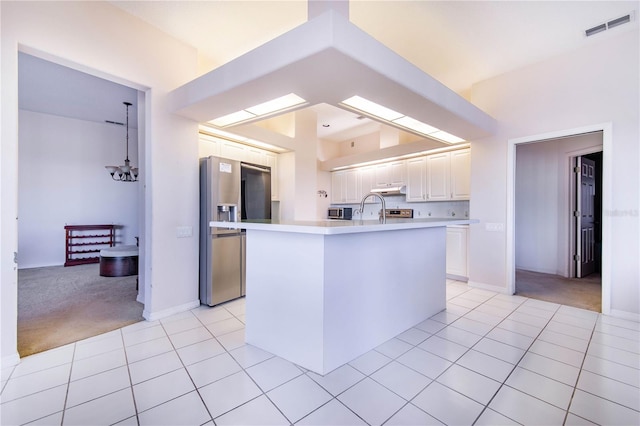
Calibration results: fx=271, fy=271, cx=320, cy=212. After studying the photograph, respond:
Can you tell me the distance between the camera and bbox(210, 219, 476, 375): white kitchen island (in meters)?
1.93

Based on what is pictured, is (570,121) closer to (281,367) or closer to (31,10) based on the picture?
(281,367)

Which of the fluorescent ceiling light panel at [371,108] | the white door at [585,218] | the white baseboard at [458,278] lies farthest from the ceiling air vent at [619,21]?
the white baseboard at [458,278]

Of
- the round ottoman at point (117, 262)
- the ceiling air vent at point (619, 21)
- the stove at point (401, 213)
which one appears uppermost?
the ceiling air vent at point (619, 21)

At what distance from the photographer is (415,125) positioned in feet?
11.7

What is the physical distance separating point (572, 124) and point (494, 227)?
5.11ft

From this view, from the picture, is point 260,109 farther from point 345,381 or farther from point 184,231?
point 345,381

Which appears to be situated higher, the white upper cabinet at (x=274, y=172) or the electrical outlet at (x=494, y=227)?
the white upper cabinet at (x=274, y=172)

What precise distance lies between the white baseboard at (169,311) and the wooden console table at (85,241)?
4.27 meters

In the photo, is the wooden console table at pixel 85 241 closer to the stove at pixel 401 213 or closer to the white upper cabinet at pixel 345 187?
the white upper cabinet at pixel 345 187

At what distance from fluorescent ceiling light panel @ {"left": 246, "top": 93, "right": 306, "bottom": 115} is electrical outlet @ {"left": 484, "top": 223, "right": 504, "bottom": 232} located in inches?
128

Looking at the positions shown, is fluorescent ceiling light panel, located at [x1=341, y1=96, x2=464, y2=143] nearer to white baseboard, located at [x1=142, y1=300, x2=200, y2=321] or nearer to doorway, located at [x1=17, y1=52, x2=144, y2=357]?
doorway, located at [x1=17, y1=52, x2=144, y2=357]

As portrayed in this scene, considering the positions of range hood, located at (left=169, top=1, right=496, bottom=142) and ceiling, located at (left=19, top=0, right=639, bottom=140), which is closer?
range hood, located at (left=169, top=1, right=496, bottom=142)

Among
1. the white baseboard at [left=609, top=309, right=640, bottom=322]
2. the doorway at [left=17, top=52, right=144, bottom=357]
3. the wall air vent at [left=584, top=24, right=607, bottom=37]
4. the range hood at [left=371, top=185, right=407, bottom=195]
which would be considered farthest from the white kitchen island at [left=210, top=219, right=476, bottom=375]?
the range hood at [left=371, top=185, right=407, bottom=195]

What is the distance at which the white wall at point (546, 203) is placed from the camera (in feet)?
15.8
